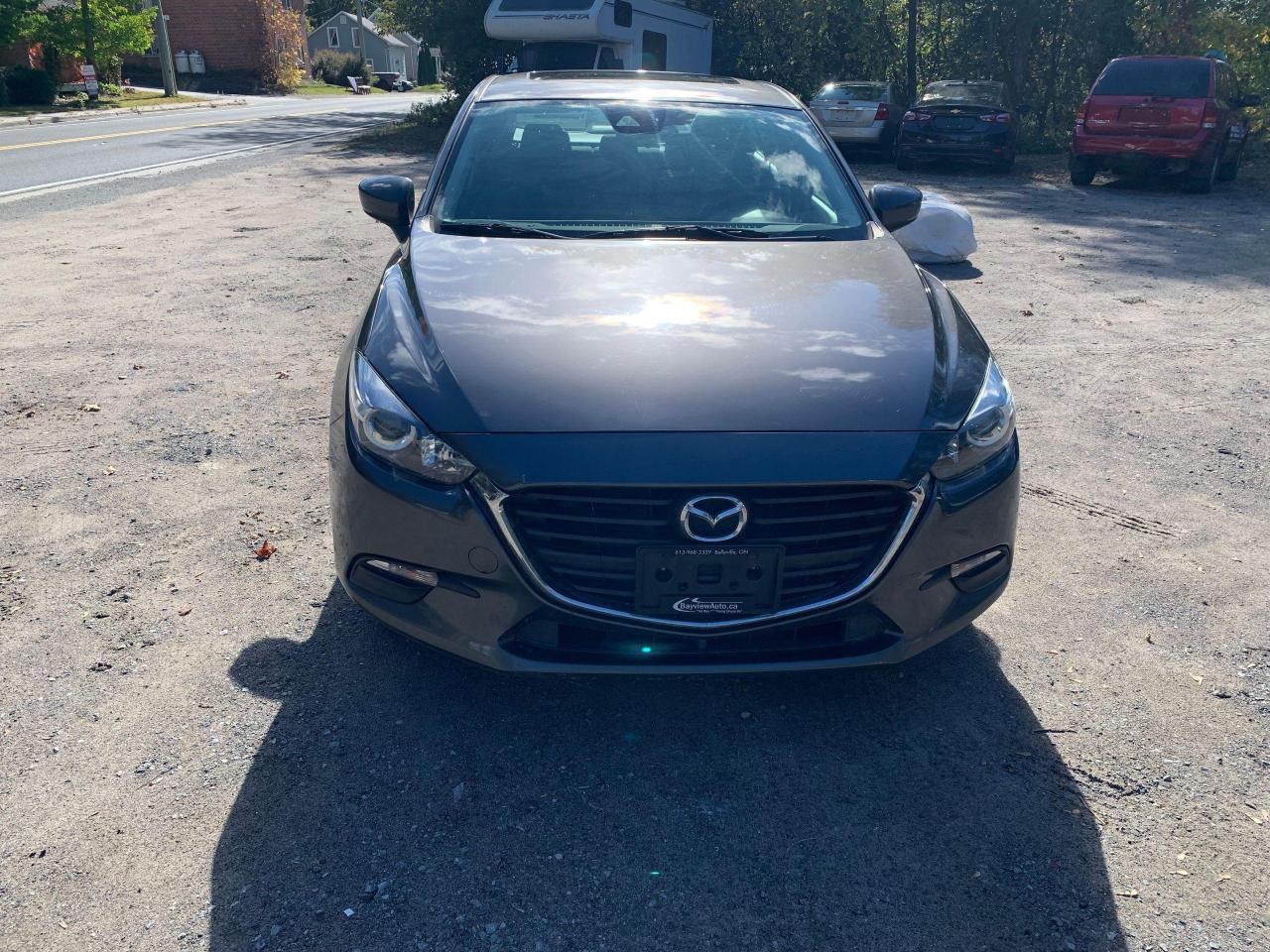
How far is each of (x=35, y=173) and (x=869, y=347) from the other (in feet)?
49.6

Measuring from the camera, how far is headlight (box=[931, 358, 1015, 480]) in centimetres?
270

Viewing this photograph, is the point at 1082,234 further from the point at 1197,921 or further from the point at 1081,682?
the point at 1197,921

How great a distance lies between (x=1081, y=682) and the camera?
3.21 meters

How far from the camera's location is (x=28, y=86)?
103 ft

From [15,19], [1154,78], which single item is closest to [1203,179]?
[1154,78]

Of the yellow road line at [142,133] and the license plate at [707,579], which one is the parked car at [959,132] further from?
the license plate at [707,579]

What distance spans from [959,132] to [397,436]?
621 inches

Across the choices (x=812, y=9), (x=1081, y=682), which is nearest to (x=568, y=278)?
(x=1081, y=682)

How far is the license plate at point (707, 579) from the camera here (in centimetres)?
255

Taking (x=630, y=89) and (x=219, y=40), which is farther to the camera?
(x=219, y=40)

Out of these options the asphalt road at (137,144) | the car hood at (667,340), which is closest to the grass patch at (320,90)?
the asphalt road at (137,144)

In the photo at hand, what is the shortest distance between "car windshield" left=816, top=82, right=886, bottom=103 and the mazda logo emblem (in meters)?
17.6

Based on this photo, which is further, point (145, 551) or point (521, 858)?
point (145, 551)

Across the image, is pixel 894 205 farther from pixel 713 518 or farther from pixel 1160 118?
pixel 1160 118
